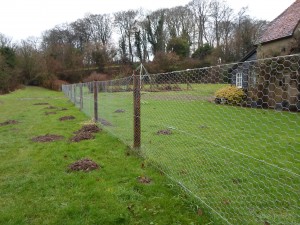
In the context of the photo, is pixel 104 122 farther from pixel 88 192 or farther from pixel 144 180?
pixel 88 192

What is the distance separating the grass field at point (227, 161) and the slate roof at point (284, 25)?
9.21m

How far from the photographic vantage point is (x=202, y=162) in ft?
15.5

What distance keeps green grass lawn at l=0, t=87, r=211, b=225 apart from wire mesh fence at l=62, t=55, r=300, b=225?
328mm

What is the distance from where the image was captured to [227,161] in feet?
15.7

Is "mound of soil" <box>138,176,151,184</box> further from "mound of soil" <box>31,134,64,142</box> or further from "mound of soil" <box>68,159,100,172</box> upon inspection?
"mound of soil" <box>31,134,64,142</box>

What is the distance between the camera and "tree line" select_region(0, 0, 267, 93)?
→ 3628cm

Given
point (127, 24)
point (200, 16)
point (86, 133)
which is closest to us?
point (86, 133)

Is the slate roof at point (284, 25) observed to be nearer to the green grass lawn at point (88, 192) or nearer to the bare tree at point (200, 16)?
the green grass lawn at point (88, 192)

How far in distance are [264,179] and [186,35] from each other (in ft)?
134

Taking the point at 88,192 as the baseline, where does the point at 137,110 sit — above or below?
above

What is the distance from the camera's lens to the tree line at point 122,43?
1428 inches

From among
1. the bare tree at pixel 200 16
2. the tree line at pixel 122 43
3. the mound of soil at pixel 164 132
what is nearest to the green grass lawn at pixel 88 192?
the mound of soil at pixel 164 132

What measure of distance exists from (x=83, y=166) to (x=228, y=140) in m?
3.61

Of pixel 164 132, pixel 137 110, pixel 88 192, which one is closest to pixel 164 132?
pixel 164 132
